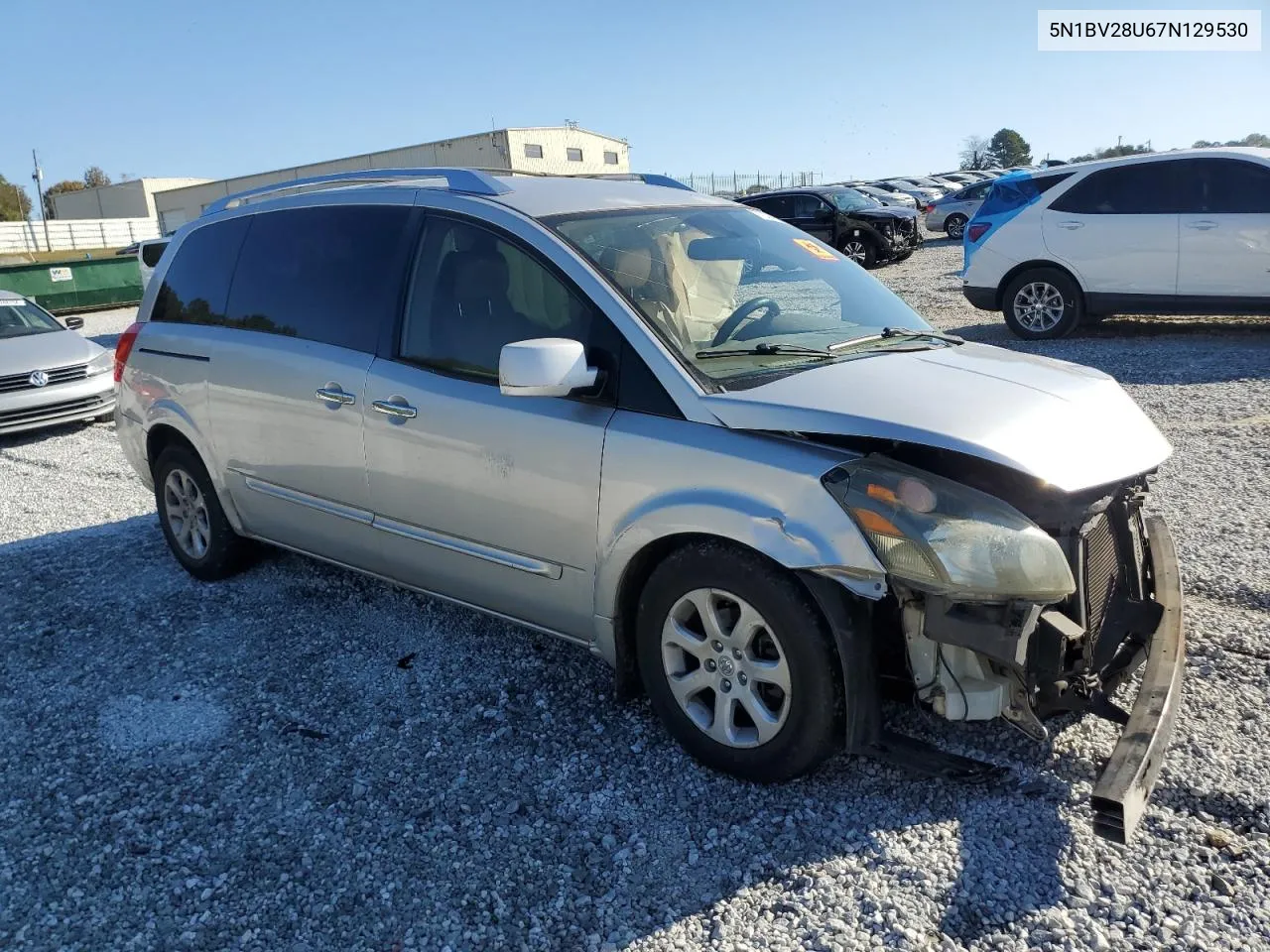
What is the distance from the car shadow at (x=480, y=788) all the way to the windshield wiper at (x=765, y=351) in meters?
1.29

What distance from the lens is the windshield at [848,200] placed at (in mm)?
20062

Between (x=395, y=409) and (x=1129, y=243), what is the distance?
8931 mm

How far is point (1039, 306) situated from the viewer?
35.5 feet

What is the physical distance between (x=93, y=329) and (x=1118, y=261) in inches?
680

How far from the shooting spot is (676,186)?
14.9 ft

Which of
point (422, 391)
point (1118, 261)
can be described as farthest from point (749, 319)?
point (1118, 261)

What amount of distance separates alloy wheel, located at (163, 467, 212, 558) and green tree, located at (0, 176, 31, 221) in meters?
89.6

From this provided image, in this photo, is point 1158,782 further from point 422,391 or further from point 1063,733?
point 422,391

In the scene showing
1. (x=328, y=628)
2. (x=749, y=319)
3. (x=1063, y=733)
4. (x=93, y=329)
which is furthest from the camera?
(x=93, y=329)

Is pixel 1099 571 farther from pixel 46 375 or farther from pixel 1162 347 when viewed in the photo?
pixel 46 375

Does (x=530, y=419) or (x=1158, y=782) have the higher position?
(x=530, y=419)

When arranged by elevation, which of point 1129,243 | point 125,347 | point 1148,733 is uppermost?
point 1129,243

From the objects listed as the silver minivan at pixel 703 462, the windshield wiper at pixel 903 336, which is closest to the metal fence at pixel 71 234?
the silver minivan at pixel 703 462

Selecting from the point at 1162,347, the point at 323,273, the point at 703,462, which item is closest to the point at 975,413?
the point at 703,462
